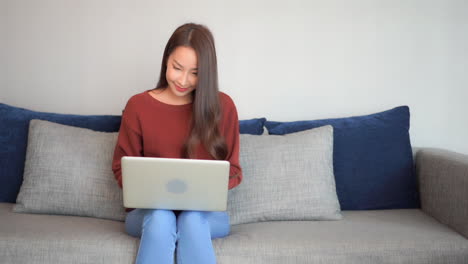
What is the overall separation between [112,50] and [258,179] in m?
1.10

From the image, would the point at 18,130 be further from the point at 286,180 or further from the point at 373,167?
the point at 373,167

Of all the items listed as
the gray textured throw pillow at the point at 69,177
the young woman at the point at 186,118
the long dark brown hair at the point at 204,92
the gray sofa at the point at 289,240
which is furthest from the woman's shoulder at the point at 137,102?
the gray sofa at the point at 289,240

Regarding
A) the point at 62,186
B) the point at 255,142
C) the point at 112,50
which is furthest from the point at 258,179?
the point at 112,50

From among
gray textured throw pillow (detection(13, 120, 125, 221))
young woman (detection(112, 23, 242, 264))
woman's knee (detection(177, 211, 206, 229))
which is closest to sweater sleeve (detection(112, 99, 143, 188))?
young woman (detection(112, 23, 242, 264))

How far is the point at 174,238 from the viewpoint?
1.65m

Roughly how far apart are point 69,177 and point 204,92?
0.69 m

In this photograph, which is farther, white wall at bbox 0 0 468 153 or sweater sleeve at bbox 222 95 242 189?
white wall at bbox 0 0 468 153

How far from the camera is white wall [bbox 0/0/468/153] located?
261 cm

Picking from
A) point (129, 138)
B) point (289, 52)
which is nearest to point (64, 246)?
point (129, 138)

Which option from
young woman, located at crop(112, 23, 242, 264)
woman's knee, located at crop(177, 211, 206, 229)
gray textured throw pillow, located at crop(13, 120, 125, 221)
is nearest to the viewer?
woman's knee, located at crop(177, 211, 206, 229)

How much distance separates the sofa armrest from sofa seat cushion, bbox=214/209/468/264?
0.11 metres

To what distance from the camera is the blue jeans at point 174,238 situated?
5.23 feet

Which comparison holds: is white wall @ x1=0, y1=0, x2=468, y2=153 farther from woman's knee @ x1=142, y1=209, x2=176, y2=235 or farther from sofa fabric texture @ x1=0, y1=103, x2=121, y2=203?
woman's knee @ x1=142, y1=209, x2=176, y2=235

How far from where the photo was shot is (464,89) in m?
2.63
